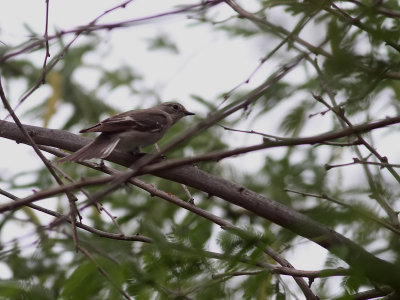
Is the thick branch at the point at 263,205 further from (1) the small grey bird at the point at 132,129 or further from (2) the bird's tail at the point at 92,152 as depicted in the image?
(1) the small grey bird at the point at 132,129

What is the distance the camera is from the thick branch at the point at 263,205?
195 cm

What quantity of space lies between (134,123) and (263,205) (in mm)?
2599

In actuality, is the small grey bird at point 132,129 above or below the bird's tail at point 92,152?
above

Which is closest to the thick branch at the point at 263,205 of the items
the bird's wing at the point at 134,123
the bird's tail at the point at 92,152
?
the bird's tail at the point at 92,152

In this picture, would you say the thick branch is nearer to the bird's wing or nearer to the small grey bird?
the small grey bird

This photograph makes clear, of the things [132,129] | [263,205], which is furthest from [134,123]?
[263,205]

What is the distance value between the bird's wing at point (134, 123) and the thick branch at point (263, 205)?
802mm

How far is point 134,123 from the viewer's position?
5.46 metres

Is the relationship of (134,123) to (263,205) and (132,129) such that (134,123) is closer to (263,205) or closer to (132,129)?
(132,129)

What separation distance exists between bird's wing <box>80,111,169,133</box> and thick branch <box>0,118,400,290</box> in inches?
31.6

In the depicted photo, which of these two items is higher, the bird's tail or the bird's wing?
the bird's wing

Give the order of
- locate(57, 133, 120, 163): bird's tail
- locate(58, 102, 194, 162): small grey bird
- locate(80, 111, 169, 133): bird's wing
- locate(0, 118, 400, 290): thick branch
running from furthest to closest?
locate(80, 111, 169, 133): bird's wing → locate(58, 102, 194, 162): small grey bird → locate(57, 133, 120, 163): bird's tail → locate(0, 118, 400, 290): thick branch

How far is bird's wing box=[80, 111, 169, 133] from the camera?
521cm

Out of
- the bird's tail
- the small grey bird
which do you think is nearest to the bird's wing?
the small grey bird
